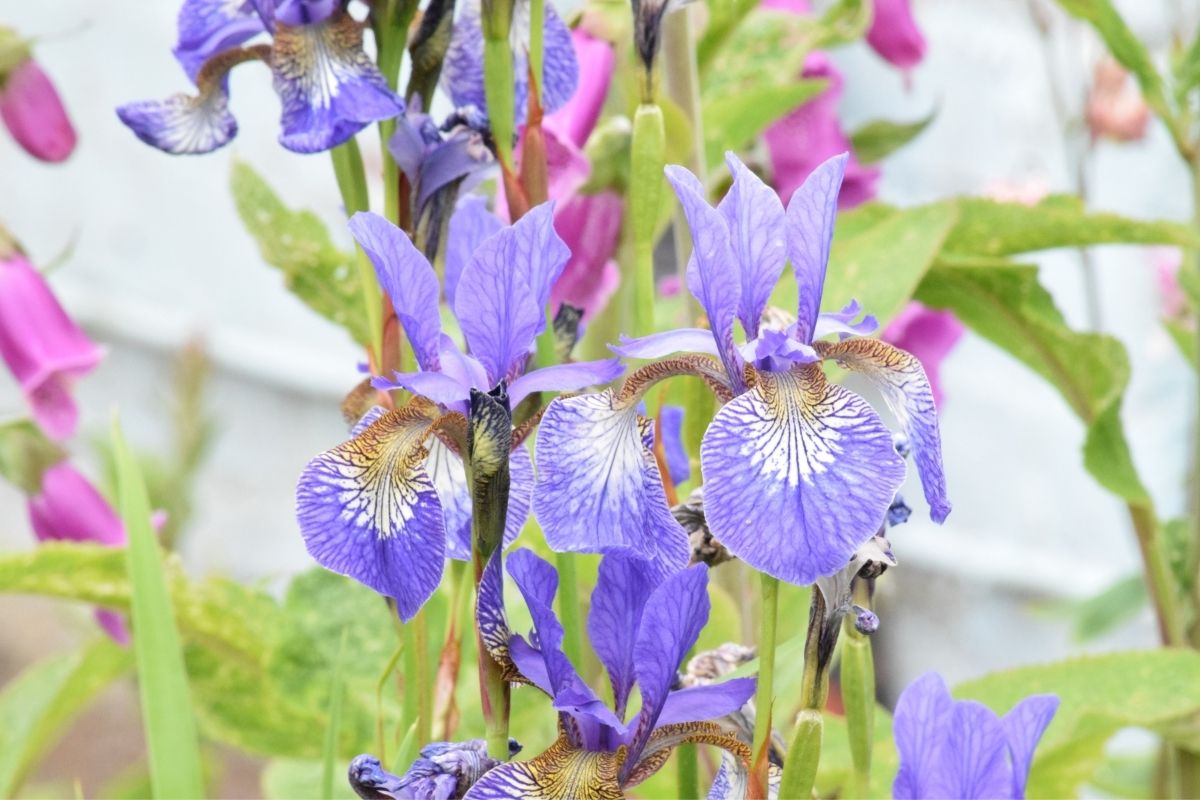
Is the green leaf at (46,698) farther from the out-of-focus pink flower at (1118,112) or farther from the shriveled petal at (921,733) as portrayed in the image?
the out-of-focus pink flower at (1118,112)

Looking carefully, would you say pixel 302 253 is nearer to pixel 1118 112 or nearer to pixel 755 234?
pixel 755 234

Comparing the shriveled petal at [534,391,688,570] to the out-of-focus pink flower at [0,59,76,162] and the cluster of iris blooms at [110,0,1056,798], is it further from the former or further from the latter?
the out-of-focus pink flower at [0,59,76,162]

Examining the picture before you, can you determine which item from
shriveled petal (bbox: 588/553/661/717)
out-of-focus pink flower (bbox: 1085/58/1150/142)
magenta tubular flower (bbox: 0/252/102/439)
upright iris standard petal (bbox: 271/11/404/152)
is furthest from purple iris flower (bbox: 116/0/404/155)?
out-of-focus pink flower (bbox: 1085/58/1150/142)

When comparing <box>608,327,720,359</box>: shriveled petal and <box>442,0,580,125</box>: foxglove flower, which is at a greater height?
<box>442,0,580,125</box>: foxglove flower

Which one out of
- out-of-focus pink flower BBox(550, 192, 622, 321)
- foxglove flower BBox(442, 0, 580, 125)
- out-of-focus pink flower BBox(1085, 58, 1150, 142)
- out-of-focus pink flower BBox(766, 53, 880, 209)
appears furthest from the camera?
out-of-focus pink flower BBox(1085, 58, 1150, 142)

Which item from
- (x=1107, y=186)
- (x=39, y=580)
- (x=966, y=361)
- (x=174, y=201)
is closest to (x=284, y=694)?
(x=39, y=580)

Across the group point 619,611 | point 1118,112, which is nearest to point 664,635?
point 619,611

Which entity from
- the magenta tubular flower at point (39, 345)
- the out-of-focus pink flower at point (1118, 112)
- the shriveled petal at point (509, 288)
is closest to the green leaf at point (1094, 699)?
the shriveled petal at point (509, 288)
